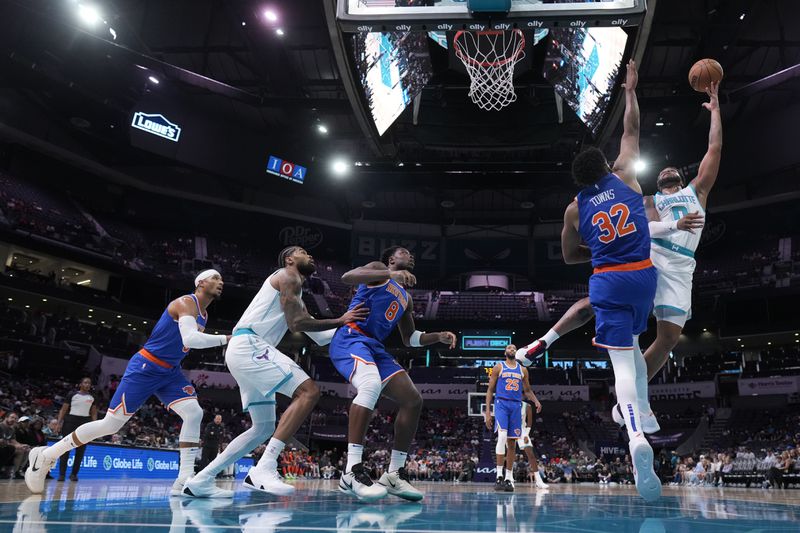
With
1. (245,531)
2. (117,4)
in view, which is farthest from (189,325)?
(117,4)

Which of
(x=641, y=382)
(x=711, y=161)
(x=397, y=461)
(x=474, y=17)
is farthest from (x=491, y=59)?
(x=397, y=461)

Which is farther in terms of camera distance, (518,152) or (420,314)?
(420,314)

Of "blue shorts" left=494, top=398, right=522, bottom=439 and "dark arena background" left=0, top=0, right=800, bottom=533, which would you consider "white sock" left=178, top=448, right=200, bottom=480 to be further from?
"blue shorts" left=494, top=398, right=522, bottom=439

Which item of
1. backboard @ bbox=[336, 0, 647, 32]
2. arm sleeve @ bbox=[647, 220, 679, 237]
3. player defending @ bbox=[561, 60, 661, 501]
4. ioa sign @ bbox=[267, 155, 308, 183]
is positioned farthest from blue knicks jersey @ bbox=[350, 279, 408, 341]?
ioa sign @ bbox=[267, 155, 308, 183]

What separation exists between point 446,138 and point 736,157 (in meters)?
15.8

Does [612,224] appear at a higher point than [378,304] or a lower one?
higher

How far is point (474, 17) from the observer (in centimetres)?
785

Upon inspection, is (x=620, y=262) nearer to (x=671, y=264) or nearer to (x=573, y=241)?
(x=573, y=241)

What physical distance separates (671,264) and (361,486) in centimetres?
302

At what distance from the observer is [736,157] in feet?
95.5

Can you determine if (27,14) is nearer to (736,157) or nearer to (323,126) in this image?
(323,126)

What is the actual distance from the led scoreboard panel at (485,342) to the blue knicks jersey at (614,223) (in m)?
32.9

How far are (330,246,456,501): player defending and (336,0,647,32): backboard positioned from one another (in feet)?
13.0

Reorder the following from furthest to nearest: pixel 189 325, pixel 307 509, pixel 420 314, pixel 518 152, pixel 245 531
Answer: pixel 420 314, pixel 518 152, pixel 189 325, pixel 307 509, pixel 245 531
